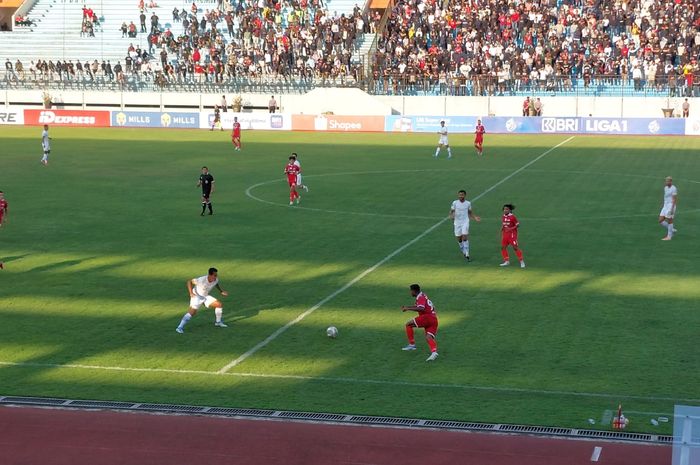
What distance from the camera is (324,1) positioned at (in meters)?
89.6

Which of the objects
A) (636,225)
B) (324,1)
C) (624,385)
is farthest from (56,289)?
(324,1)

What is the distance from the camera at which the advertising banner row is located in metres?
68.8

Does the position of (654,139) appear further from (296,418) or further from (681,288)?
(296,418)

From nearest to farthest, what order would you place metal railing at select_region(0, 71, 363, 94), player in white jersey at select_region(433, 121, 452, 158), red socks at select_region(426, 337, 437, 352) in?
red socks at select_region(426, 337, 437, 352) → player in white jersey at select_region(433, 121, 452, 158) → metal railing at select_region(0, 71, 363, 94)

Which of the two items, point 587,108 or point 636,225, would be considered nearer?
point 636,225

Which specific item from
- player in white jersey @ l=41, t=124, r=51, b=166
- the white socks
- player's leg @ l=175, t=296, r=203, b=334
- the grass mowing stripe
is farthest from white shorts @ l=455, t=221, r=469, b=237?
player in white jersey @ l=41, t=124, r=51, b=166

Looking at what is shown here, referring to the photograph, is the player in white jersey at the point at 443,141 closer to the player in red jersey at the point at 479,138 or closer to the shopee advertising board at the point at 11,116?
the player in red jersey at the point at 479,138

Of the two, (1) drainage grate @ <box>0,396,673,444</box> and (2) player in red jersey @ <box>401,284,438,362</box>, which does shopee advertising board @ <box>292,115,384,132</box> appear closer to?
(2) player in red jersey @ <box>401,284,438,362</box>

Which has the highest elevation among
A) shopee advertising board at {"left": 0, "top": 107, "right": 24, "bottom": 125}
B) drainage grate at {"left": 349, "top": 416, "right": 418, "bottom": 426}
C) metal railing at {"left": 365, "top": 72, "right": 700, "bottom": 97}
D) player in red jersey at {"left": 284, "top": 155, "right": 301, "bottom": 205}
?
metal railing at {"left": 365, "top": 72, "right": 700, "bottom": 97}

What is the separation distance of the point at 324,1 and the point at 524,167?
1756 inches

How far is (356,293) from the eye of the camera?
24203mm

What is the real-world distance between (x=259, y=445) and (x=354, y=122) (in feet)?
196

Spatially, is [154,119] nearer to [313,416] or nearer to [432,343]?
[432,343]

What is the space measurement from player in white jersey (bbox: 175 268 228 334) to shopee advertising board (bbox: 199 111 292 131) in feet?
177
